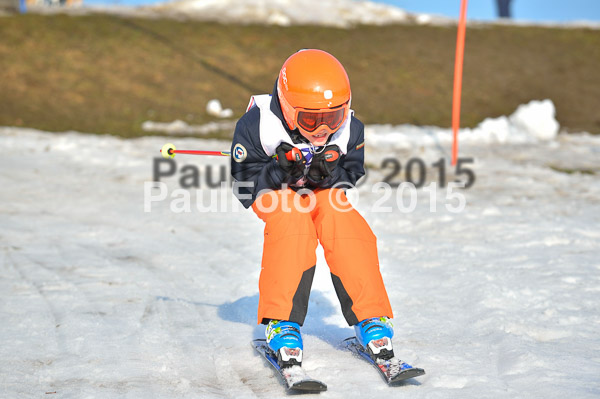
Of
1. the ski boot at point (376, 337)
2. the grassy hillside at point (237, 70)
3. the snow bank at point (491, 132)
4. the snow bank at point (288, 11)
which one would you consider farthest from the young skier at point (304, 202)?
the snow bank at point (288, 11)

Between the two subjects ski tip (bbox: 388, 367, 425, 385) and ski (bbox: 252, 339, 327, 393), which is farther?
ski tip (bbox: 388, 367, 425, 385)

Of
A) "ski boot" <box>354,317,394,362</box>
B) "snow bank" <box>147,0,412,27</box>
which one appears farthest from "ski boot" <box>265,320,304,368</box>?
"snow bank" <box>147,0,412,27</box>

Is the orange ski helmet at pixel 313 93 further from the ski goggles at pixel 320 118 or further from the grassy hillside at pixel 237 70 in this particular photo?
the grassy hillside at pixel 237 70

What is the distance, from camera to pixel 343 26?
20766 millimetres

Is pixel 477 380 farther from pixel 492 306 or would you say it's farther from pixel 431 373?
pixel 492 306

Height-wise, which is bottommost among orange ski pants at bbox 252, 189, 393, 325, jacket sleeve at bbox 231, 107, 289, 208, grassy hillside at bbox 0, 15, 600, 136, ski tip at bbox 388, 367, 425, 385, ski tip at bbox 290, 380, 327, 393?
ski tip at bbox 290, 380, 327, 393

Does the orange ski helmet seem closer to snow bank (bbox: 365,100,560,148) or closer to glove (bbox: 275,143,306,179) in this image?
glove (bbox: 275,143,306,179)

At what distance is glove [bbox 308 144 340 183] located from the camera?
3.75 metres

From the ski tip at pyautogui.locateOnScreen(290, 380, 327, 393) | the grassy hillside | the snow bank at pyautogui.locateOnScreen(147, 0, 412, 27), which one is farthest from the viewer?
the snow bank at pyautogui.locateOnScreen(147, 0, 412, 27)

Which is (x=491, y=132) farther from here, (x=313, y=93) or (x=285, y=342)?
A: (x=285, y=342)

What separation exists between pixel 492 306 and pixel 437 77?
12.9 meters

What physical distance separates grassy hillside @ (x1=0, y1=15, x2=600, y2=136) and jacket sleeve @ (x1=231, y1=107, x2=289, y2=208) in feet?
29.7

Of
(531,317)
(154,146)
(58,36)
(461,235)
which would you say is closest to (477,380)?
(531,317)

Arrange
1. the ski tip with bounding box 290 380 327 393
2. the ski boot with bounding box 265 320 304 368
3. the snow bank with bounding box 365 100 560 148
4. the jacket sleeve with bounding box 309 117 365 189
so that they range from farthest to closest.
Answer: the snow bank with bounding box 365 100 560 148, the jacket sleeve with bounding box 309 117 365 189, the ski boot with bounding box 265 320 304 368, the ski tip with bounding box 290 380 327 393
